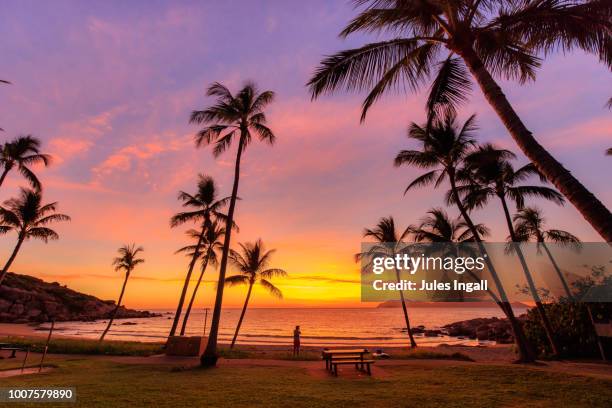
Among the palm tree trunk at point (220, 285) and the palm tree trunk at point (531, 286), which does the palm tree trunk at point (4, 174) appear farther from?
the palm tree trunk at point (531, 286)

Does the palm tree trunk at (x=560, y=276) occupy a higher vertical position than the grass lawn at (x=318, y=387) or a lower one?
higher

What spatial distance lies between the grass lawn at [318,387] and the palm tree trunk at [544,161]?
16.1 ft

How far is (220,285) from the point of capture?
1460cm

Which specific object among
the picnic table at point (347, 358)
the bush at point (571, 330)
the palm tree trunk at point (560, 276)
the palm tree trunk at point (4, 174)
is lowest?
the picnic table at point (347, 358)

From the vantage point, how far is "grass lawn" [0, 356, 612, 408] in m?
7.39

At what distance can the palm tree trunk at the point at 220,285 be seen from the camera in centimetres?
1297

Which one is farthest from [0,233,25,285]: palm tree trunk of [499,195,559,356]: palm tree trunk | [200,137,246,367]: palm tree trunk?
[499,195,559,356]: palm tree trunk

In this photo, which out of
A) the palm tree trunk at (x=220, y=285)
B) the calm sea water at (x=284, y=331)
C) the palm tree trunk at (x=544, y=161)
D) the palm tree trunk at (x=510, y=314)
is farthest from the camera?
the calm sea water at (x=284, y=331)

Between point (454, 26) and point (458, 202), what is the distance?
11800mm

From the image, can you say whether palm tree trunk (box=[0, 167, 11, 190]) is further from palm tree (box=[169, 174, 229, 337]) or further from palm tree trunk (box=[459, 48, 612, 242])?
palm tree trunk (box=[459, 48, 612, 242])


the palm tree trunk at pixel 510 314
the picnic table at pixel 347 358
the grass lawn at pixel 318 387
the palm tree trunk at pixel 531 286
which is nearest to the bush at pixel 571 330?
the palm tree trunk at pixel 531 286

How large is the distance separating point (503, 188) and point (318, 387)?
562 inches

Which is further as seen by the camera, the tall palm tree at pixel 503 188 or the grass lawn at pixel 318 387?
the tall palm tree at pixel 503 188

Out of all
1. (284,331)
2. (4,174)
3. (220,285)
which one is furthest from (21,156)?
(284,331)
